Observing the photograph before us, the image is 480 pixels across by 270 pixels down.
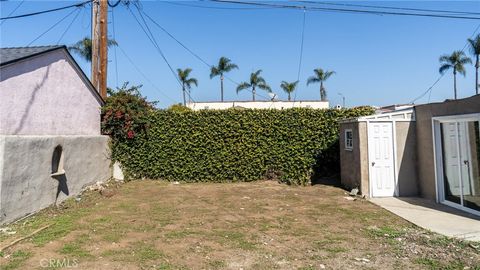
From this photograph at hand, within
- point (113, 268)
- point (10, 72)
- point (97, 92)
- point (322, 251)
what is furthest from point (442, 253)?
point (97, 92)

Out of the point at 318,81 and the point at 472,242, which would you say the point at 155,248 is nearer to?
the point at 472,242

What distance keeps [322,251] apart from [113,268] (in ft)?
10.3

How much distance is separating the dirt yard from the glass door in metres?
1.91

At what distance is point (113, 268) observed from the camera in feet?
15.0

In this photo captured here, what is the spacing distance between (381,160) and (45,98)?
955 centimetres

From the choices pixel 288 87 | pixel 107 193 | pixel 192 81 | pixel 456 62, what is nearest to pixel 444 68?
pixel 456 62

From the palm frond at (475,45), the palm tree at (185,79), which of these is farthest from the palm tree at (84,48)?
the palm frond at (475,45)

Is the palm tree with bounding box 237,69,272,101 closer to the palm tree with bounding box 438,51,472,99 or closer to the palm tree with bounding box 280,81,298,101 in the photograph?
the palm tree with bounding box 280,81,298,101

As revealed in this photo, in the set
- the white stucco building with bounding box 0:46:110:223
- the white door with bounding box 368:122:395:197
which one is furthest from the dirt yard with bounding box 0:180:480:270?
the white door with bounding box 368:122:395:197

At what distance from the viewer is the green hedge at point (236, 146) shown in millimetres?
12141

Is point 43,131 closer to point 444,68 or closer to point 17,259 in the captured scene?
point 17,259

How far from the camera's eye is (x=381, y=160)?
32.4 feet

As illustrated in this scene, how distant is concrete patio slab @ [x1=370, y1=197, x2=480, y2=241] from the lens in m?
6.28

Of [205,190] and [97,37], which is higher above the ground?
[97,37]
